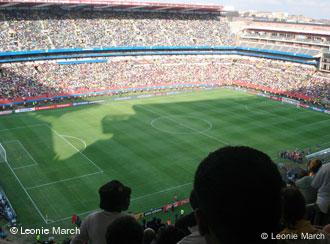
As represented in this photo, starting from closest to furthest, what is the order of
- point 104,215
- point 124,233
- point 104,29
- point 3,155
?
point 124,233 → point 104,215 → point 3,155 → point 104,29

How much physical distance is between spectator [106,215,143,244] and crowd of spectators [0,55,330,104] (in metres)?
50.2

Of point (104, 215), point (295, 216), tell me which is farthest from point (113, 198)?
point (295, 216)

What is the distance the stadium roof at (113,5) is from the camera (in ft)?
195

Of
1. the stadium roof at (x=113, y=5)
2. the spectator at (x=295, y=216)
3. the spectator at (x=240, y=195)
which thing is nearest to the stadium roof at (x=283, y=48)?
the stadium roof at (x=113, y=5)

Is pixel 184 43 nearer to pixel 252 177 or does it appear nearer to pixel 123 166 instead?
pixel 123 166

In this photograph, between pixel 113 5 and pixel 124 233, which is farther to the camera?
pixel 113 5

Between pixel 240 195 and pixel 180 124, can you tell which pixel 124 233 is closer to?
pixel 240 195

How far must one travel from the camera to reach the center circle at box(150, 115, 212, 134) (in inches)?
1667

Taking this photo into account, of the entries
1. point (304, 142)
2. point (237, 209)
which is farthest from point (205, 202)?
point (304, 142)

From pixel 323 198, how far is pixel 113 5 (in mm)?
66676

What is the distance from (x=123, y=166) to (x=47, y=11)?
45.2 meters

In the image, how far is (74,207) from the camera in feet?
83.6

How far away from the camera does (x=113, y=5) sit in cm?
6806

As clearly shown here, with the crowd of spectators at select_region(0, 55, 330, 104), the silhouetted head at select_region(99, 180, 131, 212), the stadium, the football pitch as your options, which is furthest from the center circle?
the silhouetted head at select_region(99, 180, 131, 212)
